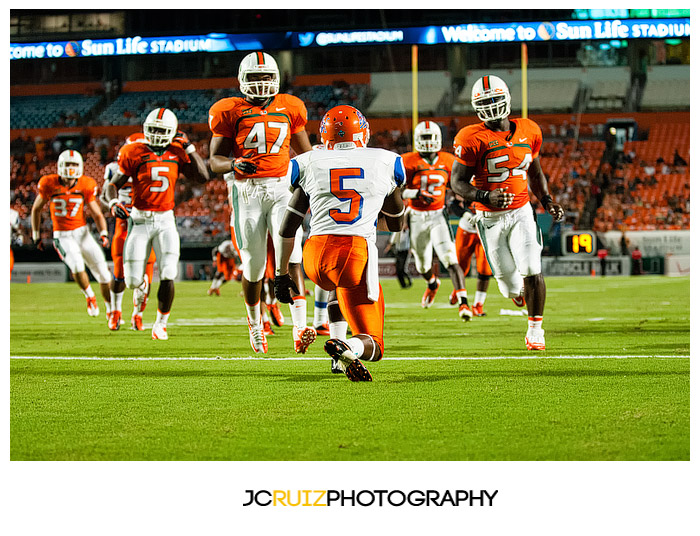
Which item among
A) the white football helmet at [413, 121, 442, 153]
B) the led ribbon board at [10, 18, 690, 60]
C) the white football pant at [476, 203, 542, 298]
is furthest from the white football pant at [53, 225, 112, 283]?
the led ribbon board at [10, 18, 690, 60]

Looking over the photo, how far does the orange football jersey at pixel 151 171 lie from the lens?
620 centimetres

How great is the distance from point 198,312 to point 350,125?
5.27 m

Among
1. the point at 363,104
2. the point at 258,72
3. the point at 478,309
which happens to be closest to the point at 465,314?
the point at 478,309

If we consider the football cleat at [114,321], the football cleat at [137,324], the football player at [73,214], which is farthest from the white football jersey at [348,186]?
the football player at [73,214]

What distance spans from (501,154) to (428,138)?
2701mm

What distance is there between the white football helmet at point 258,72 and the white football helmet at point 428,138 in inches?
114

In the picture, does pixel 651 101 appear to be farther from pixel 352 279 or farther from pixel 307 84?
pixel 352 279

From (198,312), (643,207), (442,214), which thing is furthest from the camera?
(643,207)

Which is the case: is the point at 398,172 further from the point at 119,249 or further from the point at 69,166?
the point at 69,166

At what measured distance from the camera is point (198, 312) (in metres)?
8.69

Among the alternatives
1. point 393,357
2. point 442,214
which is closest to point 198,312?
point 442,214

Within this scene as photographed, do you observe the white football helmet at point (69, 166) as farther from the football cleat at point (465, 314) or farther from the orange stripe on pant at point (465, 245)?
the football cleat at point (465, 314)

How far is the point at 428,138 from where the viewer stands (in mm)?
7770

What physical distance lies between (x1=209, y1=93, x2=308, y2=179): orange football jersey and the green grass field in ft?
3.77
